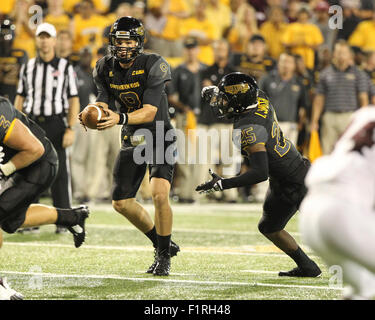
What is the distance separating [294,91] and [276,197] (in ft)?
17.1

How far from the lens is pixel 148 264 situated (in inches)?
231

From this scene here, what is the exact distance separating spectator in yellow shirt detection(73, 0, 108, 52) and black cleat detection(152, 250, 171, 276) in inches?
237

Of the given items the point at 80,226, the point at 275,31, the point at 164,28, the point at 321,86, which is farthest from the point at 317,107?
the point at 80,226

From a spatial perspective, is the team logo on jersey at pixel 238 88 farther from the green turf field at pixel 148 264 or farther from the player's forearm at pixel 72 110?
the player's forearm at pixel 72 110

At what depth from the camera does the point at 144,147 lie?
5.57 meters

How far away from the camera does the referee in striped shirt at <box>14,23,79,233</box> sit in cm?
735

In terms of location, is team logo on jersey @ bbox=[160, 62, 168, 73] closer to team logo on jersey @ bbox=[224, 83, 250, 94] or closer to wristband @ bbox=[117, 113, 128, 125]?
wristband @ bbox=[117, 113, 128, 125]

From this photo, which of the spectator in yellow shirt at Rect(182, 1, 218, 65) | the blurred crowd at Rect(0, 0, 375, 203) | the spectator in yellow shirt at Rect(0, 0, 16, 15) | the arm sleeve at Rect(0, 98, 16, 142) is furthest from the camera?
the spectator in yellow shirt at Rect(182, 1, 218, 65)

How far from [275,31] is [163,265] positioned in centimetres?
703

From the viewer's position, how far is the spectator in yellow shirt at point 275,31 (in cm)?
1171

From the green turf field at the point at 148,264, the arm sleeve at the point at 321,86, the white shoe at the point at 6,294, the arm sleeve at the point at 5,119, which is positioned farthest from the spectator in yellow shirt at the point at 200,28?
the white shoe at the point at 6,294

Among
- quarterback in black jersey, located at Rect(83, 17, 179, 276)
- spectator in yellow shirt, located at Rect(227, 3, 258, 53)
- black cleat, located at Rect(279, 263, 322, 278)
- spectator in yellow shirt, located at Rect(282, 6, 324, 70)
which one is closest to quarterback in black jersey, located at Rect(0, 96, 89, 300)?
quarterback in black jersey, located at Rect(83, 17, 179, 276)

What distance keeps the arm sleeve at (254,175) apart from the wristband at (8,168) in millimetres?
1219
